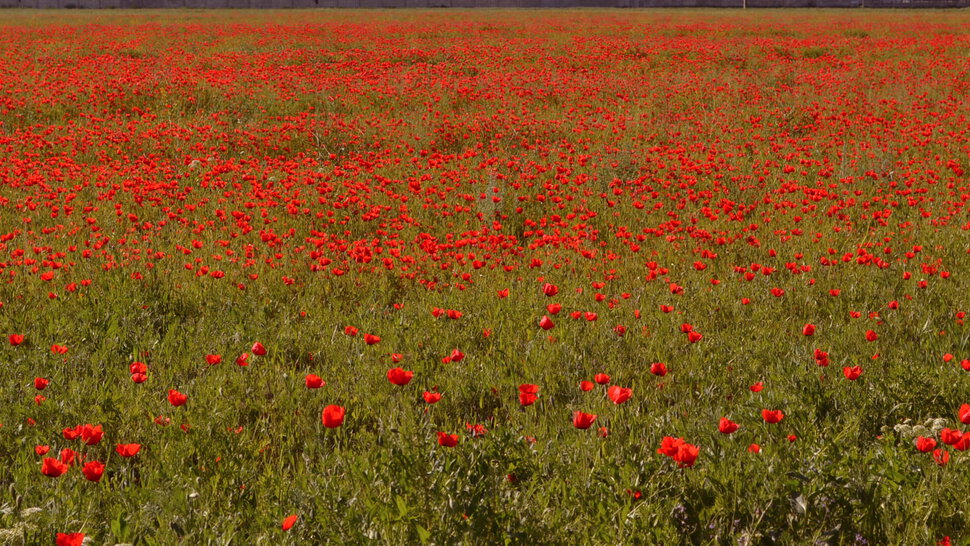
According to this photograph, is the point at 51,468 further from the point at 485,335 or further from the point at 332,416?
the point at 485,335

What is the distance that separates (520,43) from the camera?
73.6 ft

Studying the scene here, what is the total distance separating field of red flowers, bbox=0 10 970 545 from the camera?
2328 millimetres

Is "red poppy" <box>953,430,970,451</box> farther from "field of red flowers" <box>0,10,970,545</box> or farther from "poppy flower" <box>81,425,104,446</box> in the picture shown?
"poppy flower" <box>81,425,104,446</box>

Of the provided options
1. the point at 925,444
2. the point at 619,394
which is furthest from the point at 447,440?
the point at 925,444

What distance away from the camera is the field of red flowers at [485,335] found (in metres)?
2.33

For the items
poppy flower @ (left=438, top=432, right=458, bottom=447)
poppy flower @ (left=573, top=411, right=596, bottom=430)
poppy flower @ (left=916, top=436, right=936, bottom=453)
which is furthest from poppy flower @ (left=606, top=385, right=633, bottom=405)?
poppy flower @ (left=916, top=436, right=936, bottom=453)

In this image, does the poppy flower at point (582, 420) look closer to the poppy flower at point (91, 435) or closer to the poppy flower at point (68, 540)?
the poppy flower at point (68, 540)

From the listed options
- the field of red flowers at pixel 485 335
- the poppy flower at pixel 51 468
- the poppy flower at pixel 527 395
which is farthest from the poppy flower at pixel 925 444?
the poppy flower at pixel 51 468

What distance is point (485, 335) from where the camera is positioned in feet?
12.9

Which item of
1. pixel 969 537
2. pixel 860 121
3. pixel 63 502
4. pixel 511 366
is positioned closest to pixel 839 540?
pixel 969 537

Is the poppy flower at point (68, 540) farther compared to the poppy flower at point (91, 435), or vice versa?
the poppy flower at point (91, 435)

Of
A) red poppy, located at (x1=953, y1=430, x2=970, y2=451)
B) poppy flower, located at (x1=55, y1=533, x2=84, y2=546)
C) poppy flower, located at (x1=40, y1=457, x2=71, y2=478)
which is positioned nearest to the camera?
poppy flower, located at (x1=55, y1=533, x2=84, y2=546)

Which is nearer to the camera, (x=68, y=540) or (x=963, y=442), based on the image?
(x=68, y=540)

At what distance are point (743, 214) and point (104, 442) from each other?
16.8ft
